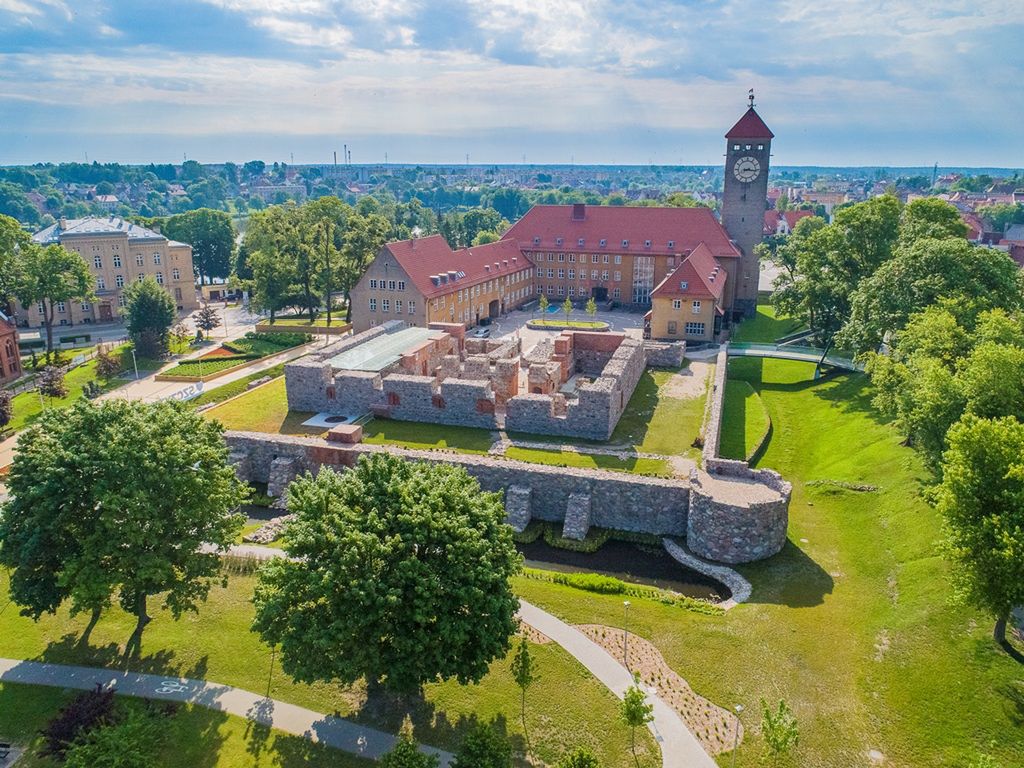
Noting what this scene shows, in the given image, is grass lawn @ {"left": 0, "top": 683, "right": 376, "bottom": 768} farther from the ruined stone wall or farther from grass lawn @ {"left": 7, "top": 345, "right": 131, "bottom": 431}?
grass lawn @ {"left": 7, "top": 345, "right": 131, "bottom": 431}

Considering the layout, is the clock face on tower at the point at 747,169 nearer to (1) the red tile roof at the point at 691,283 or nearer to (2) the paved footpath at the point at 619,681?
(1) the red tile roof at the point at 691,283

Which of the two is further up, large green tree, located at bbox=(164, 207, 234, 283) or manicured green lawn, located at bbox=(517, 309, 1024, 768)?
large green tree, located at bbox=(164, 207, 234, 283)

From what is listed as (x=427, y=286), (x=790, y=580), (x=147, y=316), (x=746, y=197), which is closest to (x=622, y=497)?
(x=790, y=580)

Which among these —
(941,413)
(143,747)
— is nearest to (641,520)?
(941,413)

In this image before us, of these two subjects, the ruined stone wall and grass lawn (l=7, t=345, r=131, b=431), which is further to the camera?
grass lawn (l=7, t=345, r=131, b=431)

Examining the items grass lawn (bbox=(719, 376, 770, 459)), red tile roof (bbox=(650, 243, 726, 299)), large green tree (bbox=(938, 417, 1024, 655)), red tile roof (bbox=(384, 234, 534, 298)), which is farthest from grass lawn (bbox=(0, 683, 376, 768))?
red tile roof (bbox=(650, 243, 726, 299))

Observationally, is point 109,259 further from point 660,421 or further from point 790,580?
point 790,580

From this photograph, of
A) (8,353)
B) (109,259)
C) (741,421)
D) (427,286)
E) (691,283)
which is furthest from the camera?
(109,259)

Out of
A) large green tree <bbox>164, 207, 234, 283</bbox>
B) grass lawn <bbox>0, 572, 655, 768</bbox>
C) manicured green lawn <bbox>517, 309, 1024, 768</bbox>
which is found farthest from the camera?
large green tree <bbox>164, 207, 234, 283</bbox>
